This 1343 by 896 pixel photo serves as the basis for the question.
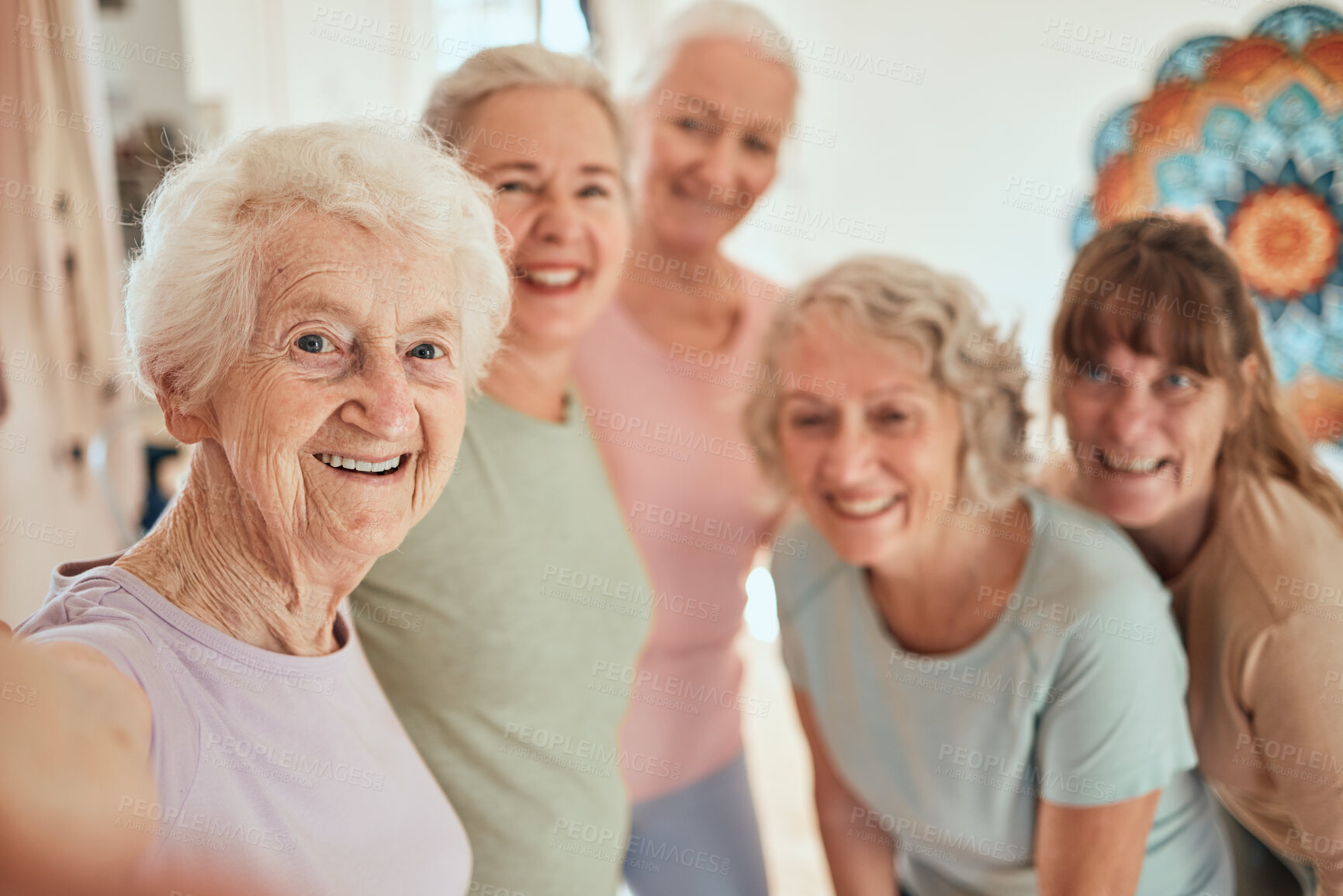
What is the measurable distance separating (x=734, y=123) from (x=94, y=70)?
3.40 feet

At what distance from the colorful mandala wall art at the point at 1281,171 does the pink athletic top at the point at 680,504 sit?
757 millimetres

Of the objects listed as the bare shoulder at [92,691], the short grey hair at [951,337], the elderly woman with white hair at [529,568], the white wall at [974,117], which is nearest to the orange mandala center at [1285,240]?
the white wall at [974,117]

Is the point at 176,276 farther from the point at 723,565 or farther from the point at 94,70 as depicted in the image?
the point at 723,565

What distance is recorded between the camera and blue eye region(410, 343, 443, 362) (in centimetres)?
83

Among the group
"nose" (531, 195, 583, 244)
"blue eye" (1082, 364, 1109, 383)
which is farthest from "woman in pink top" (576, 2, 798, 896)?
"blue eye" (1082, 364, 1109, 383)

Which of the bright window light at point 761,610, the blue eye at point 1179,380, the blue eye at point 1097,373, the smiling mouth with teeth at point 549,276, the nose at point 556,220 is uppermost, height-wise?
the nose at point 556,220

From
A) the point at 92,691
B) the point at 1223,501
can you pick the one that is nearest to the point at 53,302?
the point at 92,691

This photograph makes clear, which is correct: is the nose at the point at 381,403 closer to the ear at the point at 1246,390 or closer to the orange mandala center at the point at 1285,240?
the ear at the point at 1246,390

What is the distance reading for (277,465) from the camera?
0.77 meters

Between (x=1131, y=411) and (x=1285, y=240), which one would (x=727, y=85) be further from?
(x=1285, y=240)

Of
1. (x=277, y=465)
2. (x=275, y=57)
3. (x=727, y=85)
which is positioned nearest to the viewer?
(x=277, y=465)

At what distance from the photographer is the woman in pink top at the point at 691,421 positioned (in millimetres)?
1615

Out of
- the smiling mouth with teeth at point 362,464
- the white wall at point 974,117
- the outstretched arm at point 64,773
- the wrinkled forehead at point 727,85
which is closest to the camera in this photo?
the outstretched arm at point 64,773

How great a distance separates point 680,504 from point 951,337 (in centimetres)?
60
